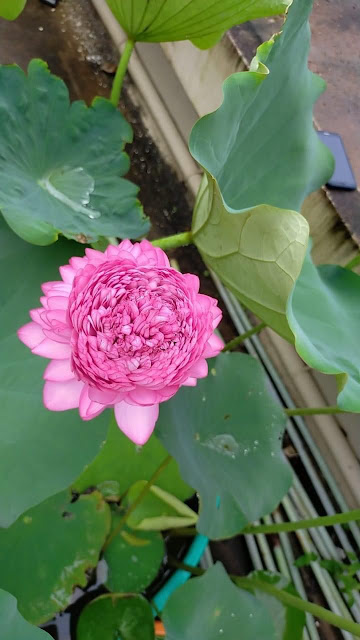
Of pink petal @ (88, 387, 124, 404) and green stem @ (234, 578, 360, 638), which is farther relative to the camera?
green stem @ (234, 578, 360, 638)

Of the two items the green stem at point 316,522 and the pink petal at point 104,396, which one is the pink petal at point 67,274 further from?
the green stem at point 316,522

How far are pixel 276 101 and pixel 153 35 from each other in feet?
1.01

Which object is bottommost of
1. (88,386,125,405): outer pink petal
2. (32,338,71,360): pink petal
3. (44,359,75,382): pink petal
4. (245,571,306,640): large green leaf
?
(245,571,306,640): large green leaf

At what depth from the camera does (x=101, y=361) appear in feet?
1.47

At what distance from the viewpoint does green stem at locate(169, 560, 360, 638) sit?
671 mm

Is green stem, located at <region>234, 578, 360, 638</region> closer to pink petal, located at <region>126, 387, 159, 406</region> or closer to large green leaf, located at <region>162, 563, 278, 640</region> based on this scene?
large green leaf, located at <region>162, 563, 278, 640</region>

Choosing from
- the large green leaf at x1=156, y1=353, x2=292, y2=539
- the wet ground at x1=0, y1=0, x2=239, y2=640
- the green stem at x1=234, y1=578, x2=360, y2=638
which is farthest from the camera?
the wet ground at x1=0, y1=0, x2=239, y2=640

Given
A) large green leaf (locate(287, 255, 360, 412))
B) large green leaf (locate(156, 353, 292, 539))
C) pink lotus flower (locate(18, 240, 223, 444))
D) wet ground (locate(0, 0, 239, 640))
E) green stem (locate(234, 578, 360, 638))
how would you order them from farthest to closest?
wet ground (locate(0, 0, 239, 640)) → large green leaf (locate(156, 353, 292, 539)) → green stem (locate(234, 578, 360, 638)) → large green leaf (locate(287, 255, 360, 412)) → pink lotus flower (locate(18, 240, 223, 444))

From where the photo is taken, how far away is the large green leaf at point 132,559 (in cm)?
91

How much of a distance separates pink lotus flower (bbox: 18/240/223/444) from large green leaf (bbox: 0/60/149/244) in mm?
294

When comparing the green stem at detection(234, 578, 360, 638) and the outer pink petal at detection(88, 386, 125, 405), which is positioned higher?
the outer pink petal at detection(88, 386, 125, 405)

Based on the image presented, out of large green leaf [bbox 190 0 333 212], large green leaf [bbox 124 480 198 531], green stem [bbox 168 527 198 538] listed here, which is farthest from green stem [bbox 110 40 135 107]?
green stem [bbox 168 527 198 538]

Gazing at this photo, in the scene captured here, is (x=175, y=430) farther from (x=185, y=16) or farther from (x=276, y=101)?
(x=185, y=16)

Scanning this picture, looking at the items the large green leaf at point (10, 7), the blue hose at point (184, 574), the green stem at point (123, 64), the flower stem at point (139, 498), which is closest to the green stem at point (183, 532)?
the blue hose at point (184, 574)
